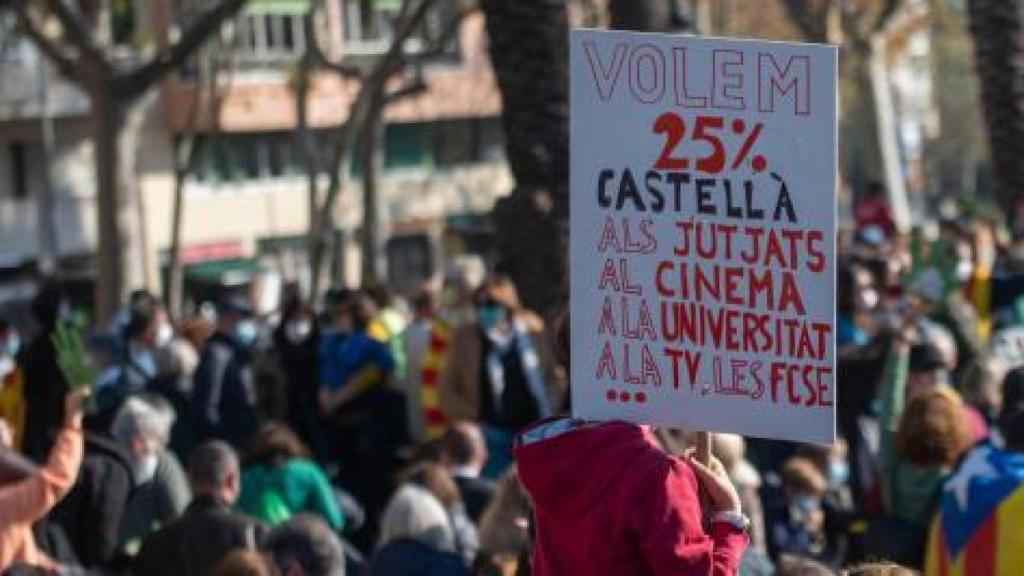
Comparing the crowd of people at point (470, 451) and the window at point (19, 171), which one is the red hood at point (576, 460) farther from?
the window at point (19, 171)

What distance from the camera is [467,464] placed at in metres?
9.97

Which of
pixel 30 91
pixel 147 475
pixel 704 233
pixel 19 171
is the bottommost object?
pixel 19 171

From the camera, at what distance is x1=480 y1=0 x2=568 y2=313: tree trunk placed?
43.2 feet

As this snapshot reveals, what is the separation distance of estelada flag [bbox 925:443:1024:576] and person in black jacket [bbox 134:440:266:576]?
2.26 m

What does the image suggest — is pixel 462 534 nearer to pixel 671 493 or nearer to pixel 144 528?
pixel 144 528

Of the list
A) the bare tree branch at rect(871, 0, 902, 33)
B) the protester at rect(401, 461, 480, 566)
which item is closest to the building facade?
the bare tree branch at rect(871, 0, 902, 33)

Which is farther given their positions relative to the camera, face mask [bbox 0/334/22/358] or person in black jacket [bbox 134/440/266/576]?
face mask [bbox 0/334/22/358]

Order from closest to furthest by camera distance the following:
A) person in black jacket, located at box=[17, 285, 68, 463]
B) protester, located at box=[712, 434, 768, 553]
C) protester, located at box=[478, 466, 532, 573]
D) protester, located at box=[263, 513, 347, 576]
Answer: protester, located at box=[263, 513, 347, 576]
protester, located at box=[478, 466, 532, 573]
protester, located at box=[712, 434, 768, 553]
person in black jacket, located at box=[17, 285, 68, 463]

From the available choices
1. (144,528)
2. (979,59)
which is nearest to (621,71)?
(144,528)

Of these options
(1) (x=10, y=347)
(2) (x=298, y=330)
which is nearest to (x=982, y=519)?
(2) (x=298, y=330)

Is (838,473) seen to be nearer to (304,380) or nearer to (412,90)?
(304,380)

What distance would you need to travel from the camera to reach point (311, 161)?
3331 cm

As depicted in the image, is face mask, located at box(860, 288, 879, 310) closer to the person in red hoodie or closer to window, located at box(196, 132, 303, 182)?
the person in red hoodie

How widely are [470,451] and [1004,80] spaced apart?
11.7 metres
